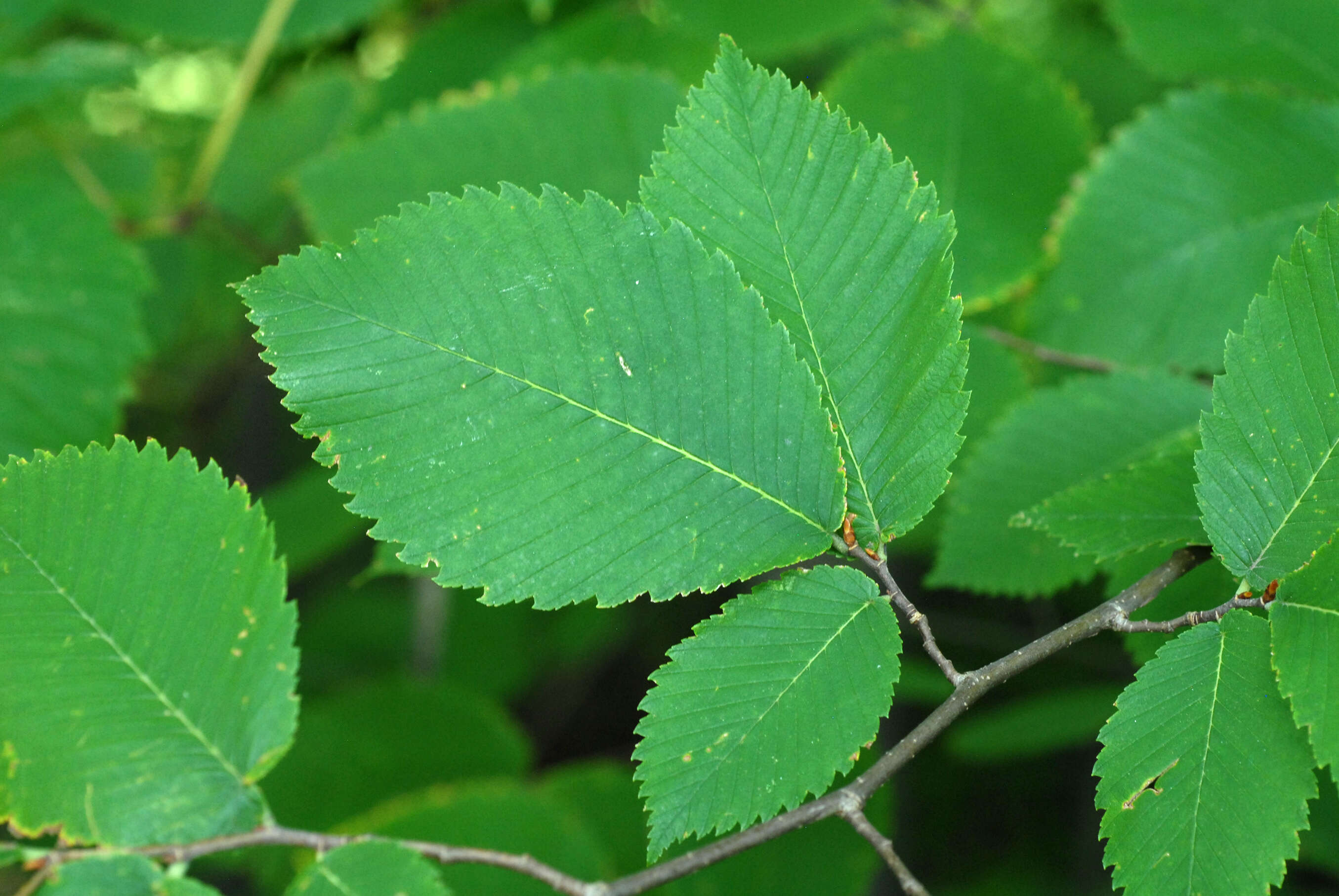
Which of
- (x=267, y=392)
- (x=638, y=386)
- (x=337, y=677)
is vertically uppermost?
(x=638, y=386)

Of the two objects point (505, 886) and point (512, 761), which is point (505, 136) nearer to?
point (505, 886)

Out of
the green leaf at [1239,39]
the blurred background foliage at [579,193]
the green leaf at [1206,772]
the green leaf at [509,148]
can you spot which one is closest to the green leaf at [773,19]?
the blurred background foliage at [579,193]

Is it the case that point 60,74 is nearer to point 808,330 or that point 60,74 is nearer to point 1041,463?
point 808,330

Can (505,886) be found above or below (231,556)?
below

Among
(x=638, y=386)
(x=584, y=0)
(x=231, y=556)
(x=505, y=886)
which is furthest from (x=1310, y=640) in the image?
(x=584, y=0)

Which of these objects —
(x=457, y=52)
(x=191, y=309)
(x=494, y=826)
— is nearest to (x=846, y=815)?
(x=494, y=826)
